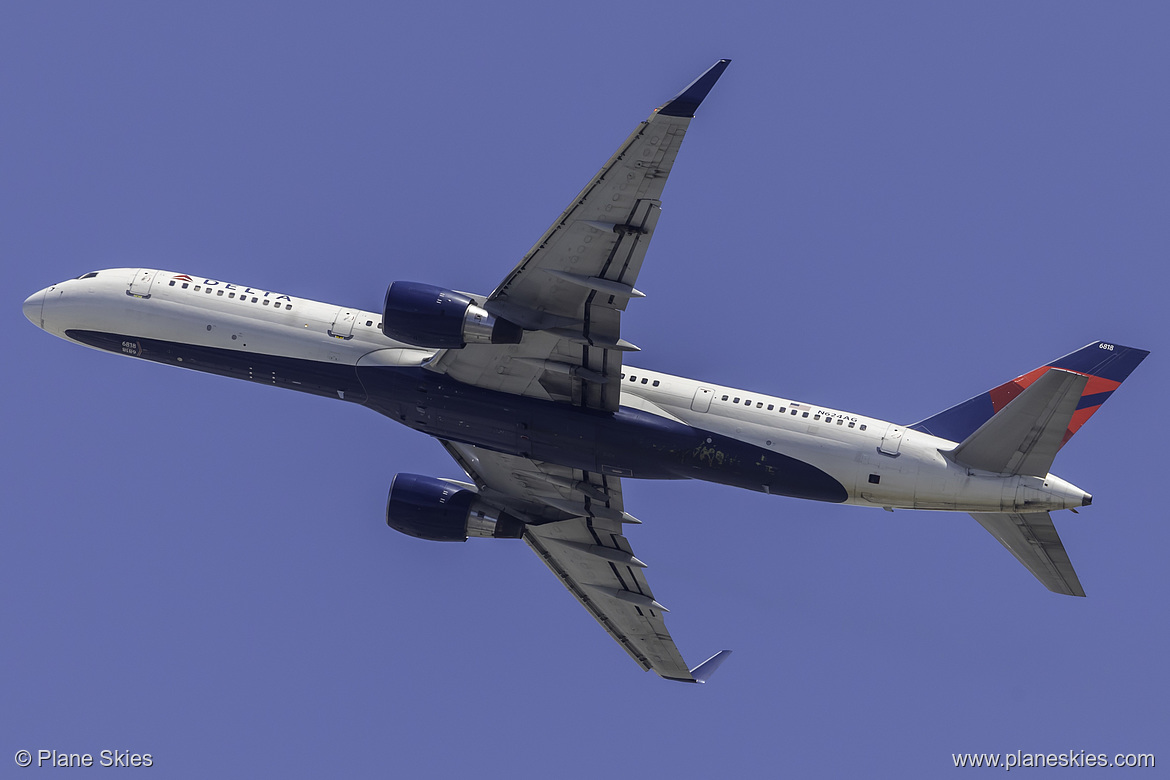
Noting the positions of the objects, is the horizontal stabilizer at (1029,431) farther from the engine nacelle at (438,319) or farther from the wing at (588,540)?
the engine nacelle at (438,319)

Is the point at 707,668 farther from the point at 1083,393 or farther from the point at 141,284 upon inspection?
the point at 141,284

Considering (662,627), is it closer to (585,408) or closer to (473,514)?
(473,514)

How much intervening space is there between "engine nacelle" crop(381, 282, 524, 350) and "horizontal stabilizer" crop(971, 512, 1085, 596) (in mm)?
16732

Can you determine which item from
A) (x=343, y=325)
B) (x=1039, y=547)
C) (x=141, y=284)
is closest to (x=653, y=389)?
(x=343, y=325)

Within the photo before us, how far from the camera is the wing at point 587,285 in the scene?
3638cm

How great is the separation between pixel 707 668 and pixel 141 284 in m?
25.0

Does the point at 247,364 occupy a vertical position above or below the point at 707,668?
above

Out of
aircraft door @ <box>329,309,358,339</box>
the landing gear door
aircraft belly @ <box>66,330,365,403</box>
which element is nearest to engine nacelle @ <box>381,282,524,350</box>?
aircraft door @ <box>329,309,358,339</box>

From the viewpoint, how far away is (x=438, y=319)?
1606 inches

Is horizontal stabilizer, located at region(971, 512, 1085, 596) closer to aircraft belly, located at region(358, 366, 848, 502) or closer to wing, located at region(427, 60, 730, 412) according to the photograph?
aircraft belly, located at region(358, 366, 848, 502)

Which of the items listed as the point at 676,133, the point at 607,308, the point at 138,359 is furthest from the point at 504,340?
the point at 138,359

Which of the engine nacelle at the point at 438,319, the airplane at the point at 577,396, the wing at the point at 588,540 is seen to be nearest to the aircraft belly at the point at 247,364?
the airplane at the point at 577,396

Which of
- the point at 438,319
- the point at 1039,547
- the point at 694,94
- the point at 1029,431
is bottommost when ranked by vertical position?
the point at 1039,547

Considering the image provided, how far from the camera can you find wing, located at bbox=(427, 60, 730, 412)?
1432 inches
